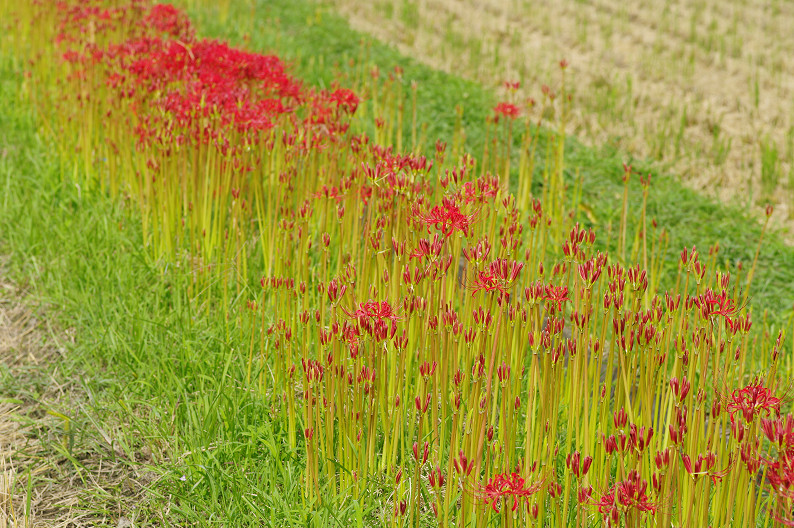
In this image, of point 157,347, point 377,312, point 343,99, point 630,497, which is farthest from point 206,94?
point 630,497

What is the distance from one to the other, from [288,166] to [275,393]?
4.20ft

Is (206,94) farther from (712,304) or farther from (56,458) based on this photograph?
(712,304)

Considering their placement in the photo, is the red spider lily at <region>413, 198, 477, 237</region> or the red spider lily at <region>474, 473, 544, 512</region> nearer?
the red spider lily at <region>474, 473, 544, 512</region>

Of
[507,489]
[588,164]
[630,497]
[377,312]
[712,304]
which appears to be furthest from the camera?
[588,164]

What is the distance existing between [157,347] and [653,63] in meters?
7.46

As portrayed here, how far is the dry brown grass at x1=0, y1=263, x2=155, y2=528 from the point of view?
2.38m

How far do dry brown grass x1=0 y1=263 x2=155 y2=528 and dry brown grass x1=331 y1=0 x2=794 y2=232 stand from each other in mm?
4917

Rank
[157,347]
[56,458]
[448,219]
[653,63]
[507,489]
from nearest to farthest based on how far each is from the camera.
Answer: [507,489] < [448,219] < [56,458] < [157,347] < [653,63]

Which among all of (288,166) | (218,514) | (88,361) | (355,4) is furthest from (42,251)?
(355,4)

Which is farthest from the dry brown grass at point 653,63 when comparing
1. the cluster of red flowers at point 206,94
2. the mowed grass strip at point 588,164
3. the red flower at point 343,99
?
the cluster of red flowers at point 206,94

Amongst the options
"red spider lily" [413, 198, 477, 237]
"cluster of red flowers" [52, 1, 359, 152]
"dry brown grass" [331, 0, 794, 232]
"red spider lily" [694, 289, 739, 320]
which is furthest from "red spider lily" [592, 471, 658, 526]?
"dry brown grass" [331, 0, 794, 232]

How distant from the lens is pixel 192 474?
2381mm

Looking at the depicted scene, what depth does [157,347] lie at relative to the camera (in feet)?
9.84

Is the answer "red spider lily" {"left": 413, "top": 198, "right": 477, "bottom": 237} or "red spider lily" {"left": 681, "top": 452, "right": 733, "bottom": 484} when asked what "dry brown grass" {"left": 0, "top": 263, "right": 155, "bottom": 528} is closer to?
"red spider lily" {"left": 413, "top": 198, "right": 477, "bottom": 237}
